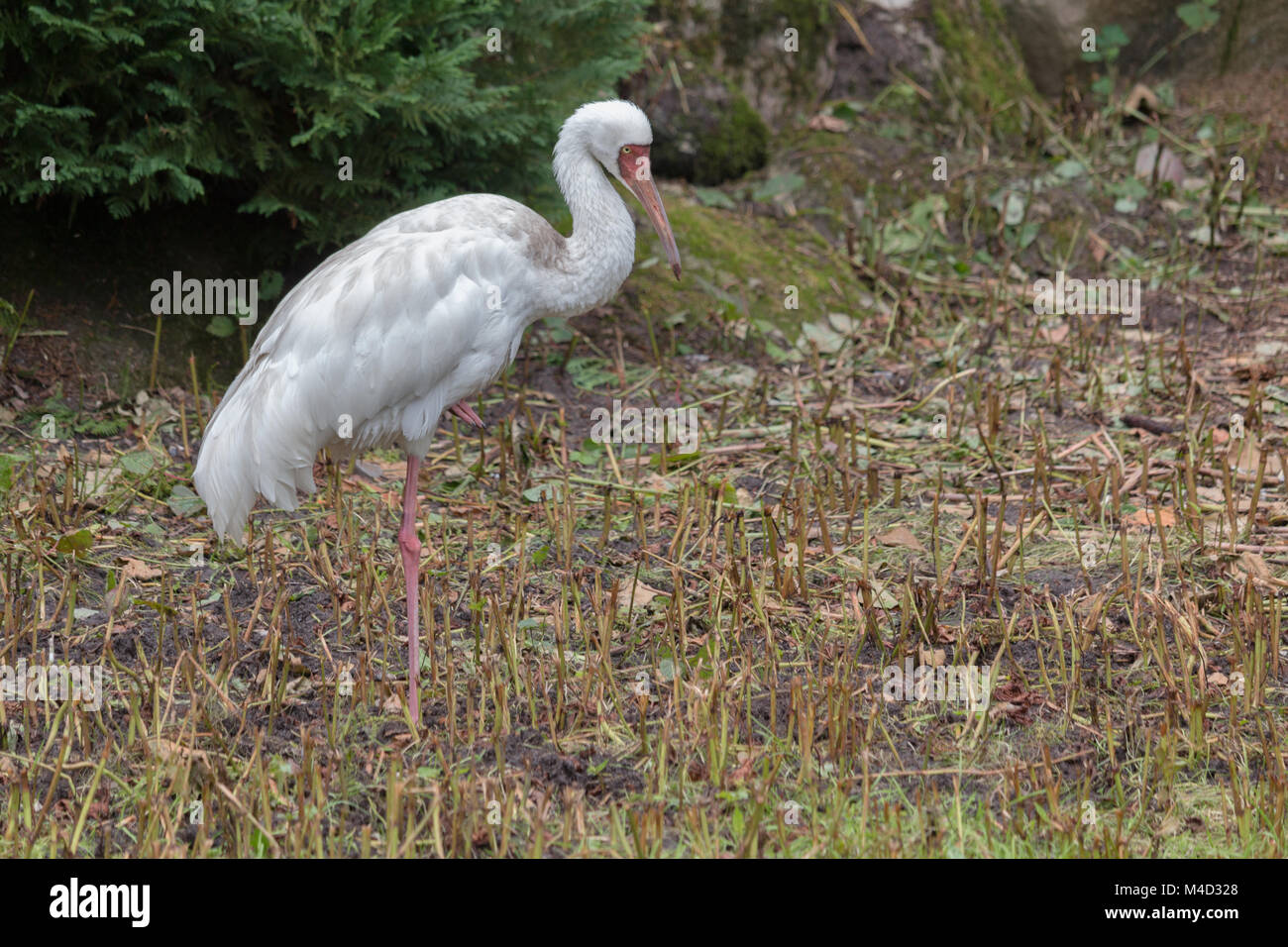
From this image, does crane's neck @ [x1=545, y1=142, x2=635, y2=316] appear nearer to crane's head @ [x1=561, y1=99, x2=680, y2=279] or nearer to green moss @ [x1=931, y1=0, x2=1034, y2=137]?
crane's head @ [x1=561, y1=99, x2=680, y2=279]

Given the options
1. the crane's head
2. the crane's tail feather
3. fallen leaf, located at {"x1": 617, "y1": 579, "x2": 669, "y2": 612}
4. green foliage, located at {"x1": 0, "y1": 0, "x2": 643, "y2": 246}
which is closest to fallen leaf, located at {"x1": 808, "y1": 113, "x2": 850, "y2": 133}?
green foliage, located at {"x1": 0, "y1": 0, "x2": 643, "y2": 246}

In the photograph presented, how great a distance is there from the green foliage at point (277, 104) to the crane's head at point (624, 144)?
3.96 feet

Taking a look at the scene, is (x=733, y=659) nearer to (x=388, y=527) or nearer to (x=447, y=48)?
(x=388, y=527)

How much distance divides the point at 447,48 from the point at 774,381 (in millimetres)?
2349

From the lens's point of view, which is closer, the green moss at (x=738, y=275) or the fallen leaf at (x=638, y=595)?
the fallen leaf at (x=638, y=595)

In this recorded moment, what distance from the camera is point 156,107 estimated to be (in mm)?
6035

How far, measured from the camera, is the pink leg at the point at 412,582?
425 centimetres

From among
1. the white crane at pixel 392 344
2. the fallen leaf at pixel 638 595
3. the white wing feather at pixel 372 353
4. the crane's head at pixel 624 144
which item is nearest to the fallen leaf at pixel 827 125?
the crane's head at pixel 624 144

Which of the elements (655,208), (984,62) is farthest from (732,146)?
(655,208)

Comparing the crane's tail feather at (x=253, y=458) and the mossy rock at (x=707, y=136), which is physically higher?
the mossy rock at (x=707, y=136)

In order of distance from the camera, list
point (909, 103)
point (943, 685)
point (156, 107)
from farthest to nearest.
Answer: point (909, 103) < point (156, 107) < point (943, 685)

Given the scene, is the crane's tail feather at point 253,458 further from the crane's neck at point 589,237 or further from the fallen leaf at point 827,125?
the fallen leaf at point 827,125

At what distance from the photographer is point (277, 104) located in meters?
6.40
